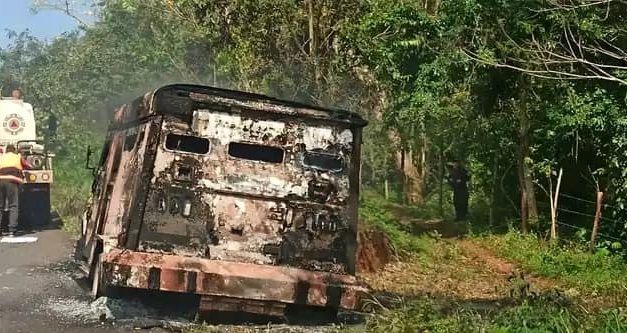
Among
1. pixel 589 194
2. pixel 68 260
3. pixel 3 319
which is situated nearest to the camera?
pixel 3 319

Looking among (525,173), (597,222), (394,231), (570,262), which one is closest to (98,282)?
(394,231)

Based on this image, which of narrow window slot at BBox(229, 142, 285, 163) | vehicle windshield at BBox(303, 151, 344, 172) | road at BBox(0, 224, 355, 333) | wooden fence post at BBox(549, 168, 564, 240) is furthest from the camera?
wooden fence post at BBox(549, 168, 564, 240)

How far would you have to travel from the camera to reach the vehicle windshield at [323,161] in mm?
8995

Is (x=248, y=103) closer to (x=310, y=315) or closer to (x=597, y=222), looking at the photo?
(x=310, y=315)

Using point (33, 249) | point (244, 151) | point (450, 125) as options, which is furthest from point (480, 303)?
point (450, 125)

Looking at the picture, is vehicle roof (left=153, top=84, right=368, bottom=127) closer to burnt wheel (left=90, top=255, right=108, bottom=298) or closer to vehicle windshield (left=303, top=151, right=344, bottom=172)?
vehicle windshield (left=303, top=151, right=344, bottom=172)

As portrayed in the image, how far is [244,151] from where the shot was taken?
29.2 ft

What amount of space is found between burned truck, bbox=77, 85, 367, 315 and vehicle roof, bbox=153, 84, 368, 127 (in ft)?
0.04

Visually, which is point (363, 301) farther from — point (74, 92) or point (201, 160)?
point (74, 92)

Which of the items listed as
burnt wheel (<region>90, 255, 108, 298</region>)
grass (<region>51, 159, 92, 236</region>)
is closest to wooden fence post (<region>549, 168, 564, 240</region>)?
grass (<region>51, 159, 92, 236</region>)

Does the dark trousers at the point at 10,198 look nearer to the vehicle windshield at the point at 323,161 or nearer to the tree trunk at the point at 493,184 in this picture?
the vehicle windshield at the point at 323,161

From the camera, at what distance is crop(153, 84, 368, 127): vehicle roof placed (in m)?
8.62

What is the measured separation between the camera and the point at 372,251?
13195 millimetres

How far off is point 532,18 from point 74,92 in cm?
2296
